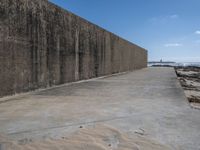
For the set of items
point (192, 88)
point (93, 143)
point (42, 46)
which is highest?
point (42, 46)

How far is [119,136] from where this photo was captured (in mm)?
3109

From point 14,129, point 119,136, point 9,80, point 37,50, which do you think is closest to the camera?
point 119,136

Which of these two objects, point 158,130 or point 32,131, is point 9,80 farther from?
point 158,130

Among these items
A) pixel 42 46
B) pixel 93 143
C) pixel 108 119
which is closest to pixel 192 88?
pixel 42 46

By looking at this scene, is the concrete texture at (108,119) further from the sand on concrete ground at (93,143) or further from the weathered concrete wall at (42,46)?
the weathered concrete wall at (42,46)

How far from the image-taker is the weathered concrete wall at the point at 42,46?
6.05 m

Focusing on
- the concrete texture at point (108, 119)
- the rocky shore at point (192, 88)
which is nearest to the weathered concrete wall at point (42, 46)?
the concrete texture at point (108, 119)

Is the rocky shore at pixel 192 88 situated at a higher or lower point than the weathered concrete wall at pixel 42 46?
lower

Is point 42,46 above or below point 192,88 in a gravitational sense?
above

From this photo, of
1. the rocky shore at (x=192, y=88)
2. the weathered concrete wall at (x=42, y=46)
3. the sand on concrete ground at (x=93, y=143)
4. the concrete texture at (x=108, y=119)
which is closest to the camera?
the sand on concrete ground at (x=93, y=143)

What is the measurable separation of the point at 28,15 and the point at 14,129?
457cm

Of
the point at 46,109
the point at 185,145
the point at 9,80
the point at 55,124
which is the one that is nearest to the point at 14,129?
the point at 55,124

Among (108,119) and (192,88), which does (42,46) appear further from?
(192,88)

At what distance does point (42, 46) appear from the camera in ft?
25.7
